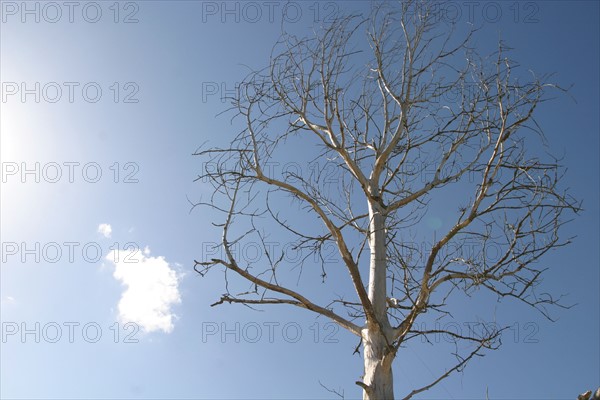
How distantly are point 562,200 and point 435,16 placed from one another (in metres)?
1.88

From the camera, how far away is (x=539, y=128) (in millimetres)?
4504

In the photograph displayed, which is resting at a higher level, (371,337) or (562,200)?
(562,200)

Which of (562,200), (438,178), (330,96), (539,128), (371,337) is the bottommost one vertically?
(371,337)

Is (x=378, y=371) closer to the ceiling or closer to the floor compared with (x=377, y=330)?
closer to the floor

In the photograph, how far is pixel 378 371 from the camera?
147 inches

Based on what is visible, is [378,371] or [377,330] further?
[377,330]

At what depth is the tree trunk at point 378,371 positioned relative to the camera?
368 cm

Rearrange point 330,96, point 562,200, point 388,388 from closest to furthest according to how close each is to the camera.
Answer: point 388,388
point 562,200
point 330,96

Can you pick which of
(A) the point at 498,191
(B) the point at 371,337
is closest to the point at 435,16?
(A) the point at 498,191

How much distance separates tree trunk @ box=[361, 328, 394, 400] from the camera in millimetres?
3680

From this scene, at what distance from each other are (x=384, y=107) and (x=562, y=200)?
1607mm

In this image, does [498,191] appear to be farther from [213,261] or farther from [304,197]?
[213,261]

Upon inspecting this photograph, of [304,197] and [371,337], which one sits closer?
[371,337]

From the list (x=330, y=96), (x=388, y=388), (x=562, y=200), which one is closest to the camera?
(x=388, y=388)
